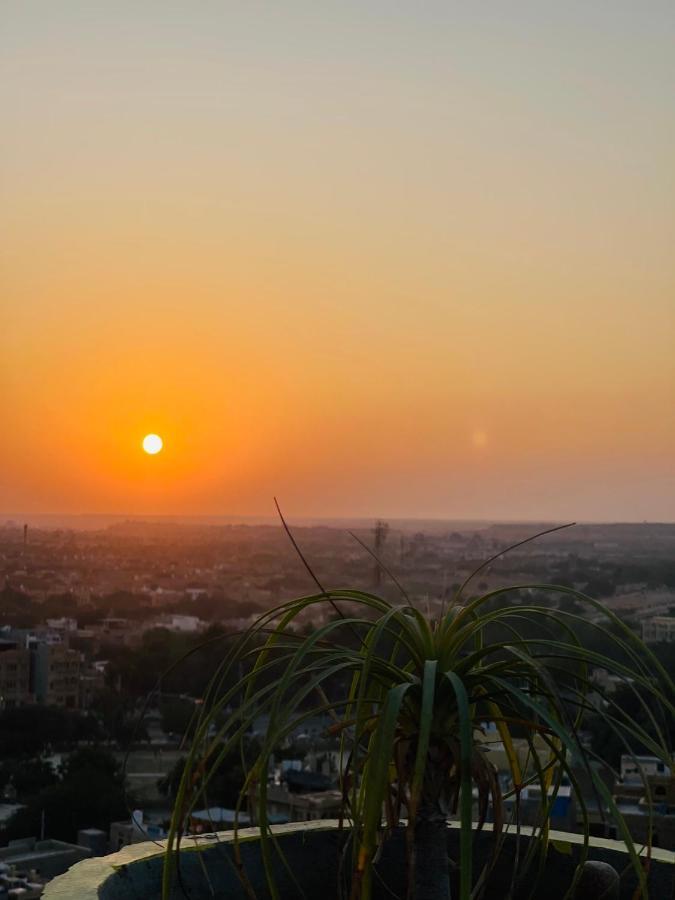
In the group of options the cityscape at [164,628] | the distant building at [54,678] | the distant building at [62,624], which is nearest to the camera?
the cityscape at [164,628]

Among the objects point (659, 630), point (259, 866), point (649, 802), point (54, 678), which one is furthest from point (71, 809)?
point (649, 802)

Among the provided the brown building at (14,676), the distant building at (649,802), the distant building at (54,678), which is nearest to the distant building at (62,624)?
the distant building at (54,678)

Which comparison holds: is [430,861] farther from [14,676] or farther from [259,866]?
[14,676]

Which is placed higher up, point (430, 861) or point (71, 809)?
point (430, 861)

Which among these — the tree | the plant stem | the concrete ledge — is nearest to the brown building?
the tree

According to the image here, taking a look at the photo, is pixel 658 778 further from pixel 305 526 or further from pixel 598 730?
pixel 305 526

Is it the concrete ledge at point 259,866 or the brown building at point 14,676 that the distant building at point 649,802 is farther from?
the brown building at point 14,676

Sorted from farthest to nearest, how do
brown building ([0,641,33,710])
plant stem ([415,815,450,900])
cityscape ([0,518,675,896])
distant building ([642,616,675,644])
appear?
brown building ([0,641,33,710]) → distant building ([642,616,675,644]) → cityscape ([0,518,675,896]) → plant stem ([415,815,450,900])

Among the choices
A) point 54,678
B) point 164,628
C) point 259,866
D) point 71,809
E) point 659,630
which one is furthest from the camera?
point 164,628

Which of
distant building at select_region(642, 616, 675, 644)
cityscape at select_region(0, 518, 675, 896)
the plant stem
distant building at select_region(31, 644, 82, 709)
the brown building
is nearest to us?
the plant stem

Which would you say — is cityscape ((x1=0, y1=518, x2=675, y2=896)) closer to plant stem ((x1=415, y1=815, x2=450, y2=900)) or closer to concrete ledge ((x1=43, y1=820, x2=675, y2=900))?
concrete ledge ((x1=43, y1=820, x2=675, y2=900))
